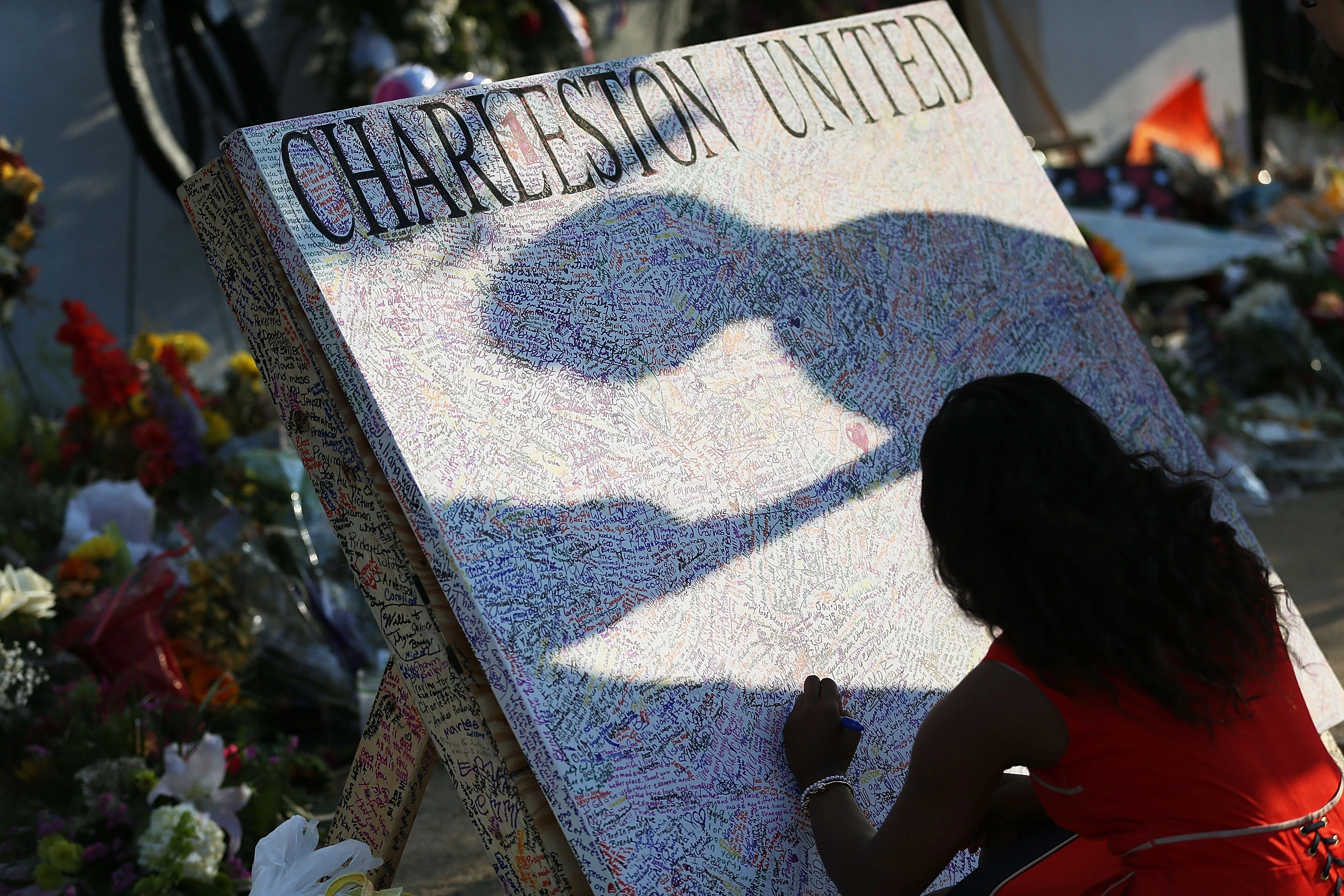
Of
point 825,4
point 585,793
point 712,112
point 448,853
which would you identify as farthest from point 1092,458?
point 825,4

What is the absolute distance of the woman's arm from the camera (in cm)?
106

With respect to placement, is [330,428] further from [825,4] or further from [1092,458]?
[825,4]

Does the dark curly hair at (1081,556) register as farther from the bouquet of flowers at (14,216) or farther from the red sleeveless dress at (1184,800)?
the bouquet of flowers at (14,216)

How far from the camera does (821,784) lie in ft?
3.86

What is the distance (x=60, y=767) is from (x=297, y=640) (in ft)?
2.22

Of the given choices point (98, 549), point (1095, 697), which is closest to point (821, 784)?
point (1095, 697)

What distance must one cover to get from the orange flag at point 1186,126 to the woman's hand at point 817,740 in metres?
6.25

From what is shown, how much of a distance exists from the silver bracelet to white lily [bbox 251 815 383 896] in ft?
1.45

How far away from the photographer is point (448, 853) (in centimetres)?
220

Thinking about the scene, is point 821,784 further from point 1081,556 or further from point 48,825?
point 48,825

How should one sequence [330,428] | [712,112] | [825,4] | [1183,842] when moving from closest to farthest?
[1183,842], [330,428], [712,112], [825,4]

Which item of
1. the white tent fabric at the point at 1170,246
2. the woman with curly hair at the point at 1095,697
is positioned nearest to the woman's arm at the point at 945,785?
the woman with curly hair at the point at 1095,697

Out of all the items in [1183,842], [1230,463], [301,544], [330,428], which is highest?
[330,428]

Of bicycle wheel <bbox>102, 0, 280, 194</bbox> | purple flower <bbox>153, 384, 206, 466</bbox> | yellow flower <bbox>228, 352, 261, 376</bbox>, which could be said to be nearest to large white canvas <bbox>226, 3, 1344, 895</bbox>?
purple flower <bbox>153, 384, 206, 466</bbox>
